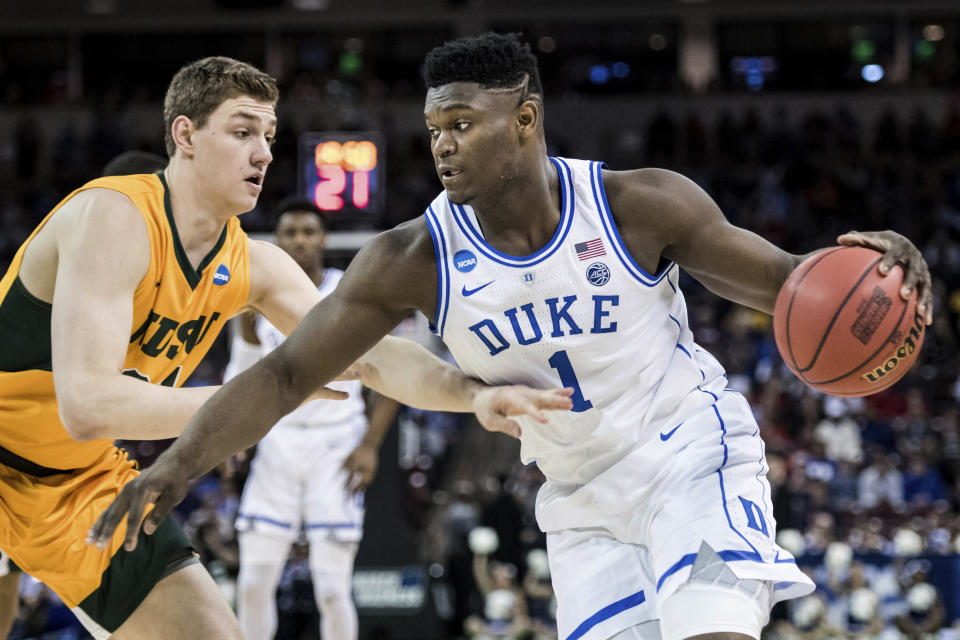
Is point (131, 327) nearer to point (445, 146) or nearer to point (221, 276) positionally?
point (221, 276)

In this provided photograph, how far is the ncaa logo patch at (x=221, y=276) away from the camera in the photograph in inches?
144

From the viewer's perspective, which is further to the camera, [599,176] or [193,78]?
[193,78]

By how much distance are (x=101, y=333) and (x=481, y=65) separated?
1324 millimetres

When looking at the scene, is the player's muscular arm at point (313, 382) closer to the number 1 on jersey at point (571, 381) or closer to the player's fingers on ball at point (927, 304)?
the number 1 on jersey at point (571, 381)

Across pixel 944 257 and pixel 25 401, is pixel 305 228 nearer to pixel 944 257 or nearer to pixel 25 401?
pixel 25 401

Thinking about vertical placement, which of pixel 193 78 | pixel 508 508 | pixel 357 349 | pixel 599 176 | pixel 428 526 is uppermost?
pixel 193 78

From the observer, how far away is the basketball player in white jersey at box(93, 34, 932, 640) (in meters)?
3.12

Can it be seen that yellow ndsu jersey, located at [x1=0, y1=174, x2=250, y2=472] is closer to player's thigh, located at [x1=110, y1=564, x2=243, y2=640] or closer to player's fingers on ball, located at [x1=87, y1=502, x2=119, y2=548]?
player's thigh, located at [x1=110, y1=564, x2=243, y2=640]

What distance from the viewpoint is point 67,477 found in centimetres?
354

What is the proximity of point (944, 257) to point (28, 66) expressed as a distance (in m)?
17.8

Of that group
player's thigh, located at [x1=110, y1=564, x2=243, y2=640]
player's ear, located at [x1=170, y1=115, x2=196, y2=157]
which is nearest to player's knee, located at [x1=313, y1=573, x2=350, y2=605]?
player's thigh, located at [x1=110, y1=564, x2=243, y2=640]

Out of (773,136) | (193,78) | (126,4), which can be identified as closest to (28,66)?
(126,4)

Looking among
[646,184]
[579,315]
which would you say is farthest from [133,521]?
[646,184]

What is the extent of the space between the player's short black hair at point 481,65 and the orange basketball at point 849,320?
981 millimetres
